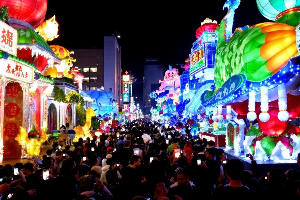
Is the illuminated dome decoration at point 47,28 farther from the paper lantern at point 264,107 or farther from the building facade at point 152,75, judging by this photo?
the building facade at point 152,75

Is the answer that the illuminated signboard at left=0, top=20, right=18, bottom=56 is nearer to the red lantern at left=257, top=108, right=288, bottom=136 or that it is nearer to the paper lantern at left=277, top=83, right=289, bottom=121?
the paper lantern at left=277, top=83, right=289, bottom=121

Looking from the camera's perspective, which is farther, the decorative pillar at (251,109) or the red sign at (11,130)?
the red sign at (11,130)

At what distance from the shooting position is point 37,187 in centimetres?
525

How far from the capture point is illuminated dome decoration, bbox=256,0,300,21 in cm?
1110

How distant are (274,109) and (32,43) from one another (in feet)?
42.1

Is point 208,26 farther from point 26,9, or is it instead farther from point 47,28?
point 26,9

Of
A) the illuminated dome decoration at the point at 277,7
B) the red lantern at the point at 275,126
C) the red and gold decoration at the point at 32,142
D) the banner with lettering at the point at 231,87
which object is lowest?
the red and gold decoration at the point at 32,142

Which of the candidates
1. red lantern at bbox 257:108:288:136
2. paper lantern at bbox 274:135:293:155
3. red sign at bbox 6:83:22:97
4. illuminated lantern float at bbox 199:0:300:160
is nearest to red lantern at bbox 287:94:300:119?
illuminated lantern float at bbox 199:0:300:160

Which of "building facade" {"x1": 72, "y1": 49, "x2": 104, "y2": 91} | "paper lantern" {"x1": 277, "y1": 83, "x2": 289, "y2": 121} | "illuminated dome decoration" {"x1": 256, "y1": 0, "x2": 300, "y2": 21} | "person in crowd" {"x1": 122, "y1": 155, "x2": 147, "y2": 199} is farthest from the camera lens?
"building facade" {"x1": 72, "y1": 49, "x2": 104, "y2": 91}

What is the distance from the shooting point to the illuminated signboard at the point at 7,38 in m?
11.4

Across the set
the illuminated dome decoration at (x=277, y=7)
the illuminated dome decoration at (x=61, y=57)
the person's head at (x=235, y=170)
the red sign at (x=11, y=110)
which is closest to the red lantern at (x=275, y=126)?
the illuminated dome decoration at (x=277, y=7)

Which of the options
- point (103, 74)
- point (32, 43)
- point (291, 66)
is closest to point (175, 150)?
point (291, 66)

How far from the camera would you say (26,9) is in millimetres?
19312

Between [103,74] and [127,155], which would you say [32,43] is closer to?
[127,155]
